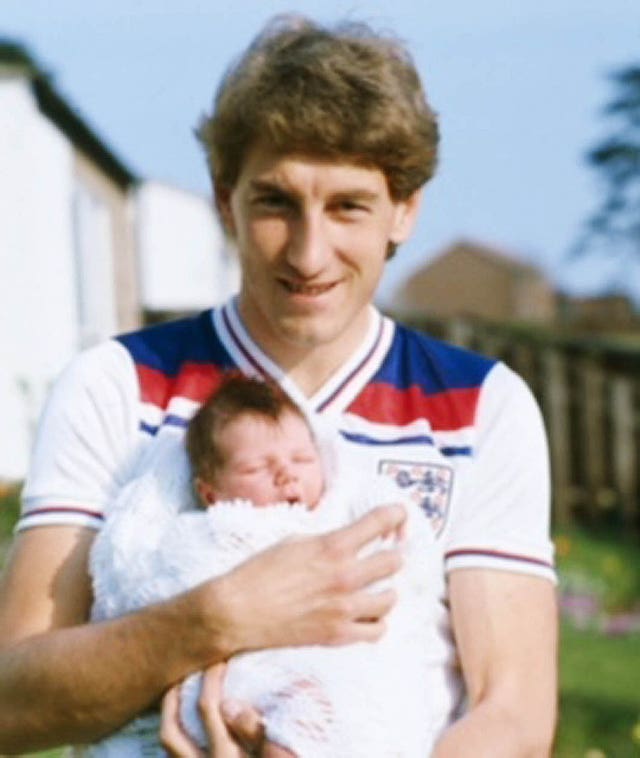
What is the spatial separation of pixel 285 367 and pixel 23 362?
12.0 metres

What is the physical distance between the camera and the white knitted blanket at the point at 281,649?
247 cm

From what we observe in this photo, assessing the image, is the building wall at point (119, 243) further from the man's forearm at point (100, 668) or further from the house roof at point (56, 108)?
the man's forearm at point (100, 668)

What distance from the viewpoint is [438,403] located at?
2.73 meters

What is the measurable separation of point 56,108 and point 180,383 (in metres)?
13.2

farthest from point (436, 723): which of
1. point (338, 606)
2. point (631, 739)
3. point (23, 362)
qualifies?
point (23, 362)

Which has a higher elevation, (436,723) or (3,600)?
(3,600)

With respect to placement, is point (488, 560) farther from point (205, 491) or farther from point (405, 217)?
point (405, 217)

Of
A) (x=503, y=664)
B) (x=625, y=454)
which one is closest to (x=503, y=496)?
(x=503, y=664)

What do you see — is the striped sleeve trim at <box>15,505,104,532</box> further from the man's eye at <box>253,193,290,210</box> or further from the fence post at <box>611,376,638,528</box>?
the fence post at <box>611,376,638,528</box>

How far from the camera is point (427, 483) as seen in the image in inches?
105

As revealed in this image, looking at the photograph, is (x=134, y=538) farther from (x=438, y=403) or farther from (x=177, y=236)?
(x=177, y=236)

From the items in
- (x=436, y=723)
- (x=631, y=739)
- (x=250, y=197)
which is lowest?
(x=631, y=739)

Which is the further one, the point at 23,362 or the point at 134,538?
the point at 23,362

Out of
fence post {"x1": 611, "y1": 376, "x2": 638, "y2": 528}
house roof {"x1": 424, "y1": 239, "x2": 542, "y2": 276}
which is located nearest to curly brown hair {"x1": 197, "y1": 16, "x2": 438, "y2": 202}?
fence post {"x1": 611, "y1": 376, "x2": 638, "y2": 528}
